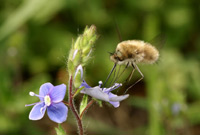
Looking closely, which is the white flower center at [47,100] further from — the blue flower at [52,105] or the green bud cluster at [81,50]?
the green bud cluster at [81,50]

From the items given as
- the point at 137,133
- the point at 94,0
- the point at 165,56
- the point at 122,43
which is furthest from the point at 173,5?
the point at 122,43

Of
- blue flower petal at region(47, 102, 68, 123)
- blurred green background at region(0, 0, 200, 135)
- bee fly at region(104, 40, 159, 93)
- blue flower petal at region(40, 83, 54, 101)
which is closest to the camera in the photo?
blue flower petal at region(47, 102, 68, 123)

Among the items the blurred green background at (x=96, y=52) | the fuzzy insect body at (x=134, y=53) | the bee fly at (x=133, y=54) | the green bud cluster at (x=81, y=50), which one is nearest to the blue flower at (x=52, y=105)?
the green bud cluster at (x=81, y=50)

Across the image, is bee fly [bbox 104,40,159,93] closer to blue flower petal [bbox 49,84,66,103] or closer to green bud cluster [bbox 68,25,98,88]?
green bud cluster [bbox 68,25,98,88]

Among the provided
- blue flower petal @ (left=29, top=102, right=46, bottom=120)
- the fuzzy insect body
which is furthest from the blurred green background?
blue flower petal @ (left=29, top=102, right=46, bottom=120)

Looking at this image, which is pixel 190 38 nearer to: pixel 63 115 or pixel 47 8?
pixel 47 8
